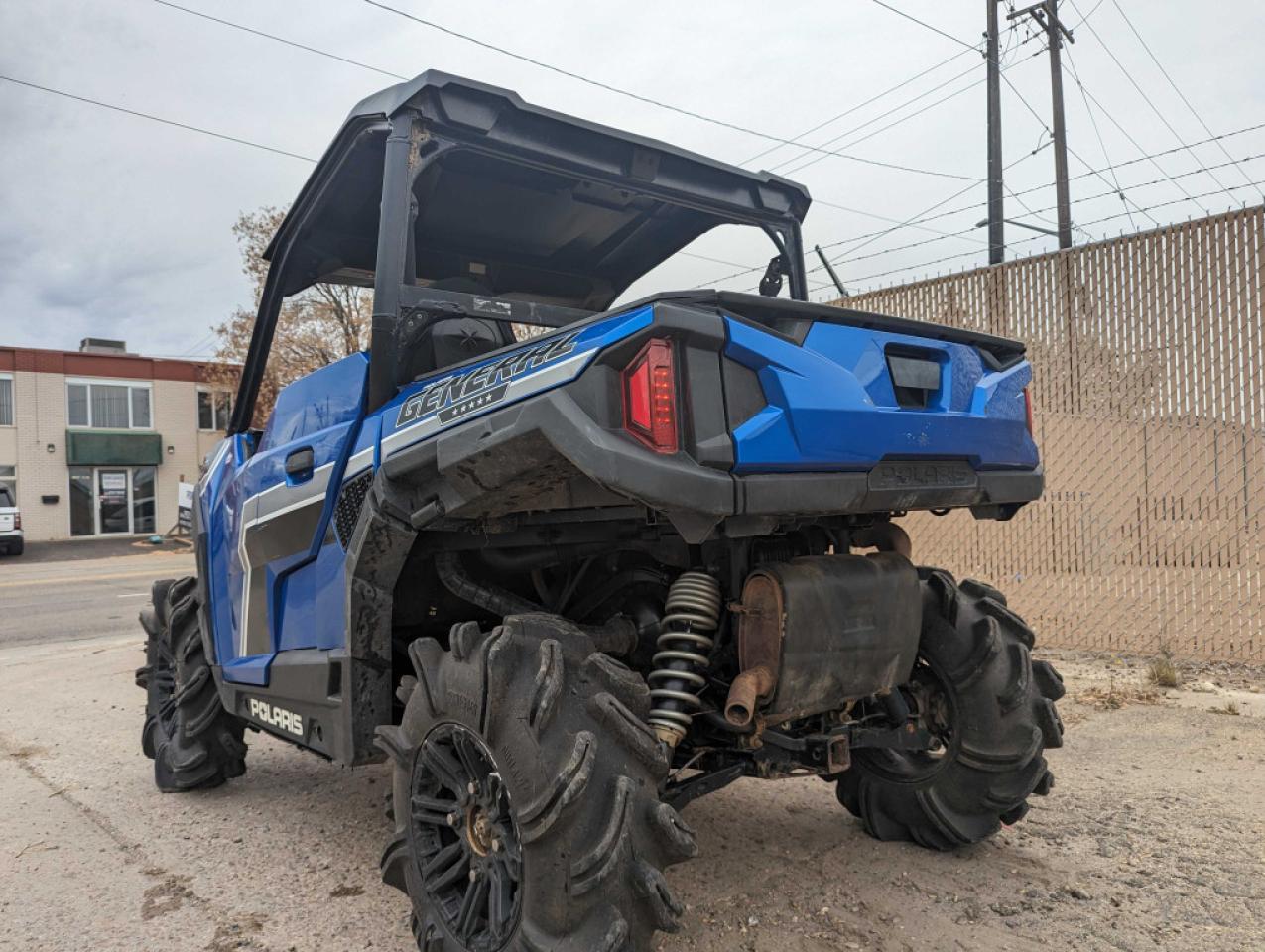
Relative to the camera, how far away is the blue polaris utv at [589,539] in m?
2.32

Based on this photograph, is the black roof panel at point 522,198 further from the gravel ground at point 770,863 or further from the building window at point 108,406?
the building window at point 108,406

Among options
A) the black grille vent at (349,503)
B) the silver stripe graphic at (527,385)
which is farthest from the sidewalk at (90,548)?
the silver stripe graphic at (527,385)

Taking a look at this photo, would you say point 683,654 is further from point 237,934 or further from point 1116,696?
point 1116,696

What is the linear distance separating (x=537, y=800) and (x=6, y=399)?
1419 inches

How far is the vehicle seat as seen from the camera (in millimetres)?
3328

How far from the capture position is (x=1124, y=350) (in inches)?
278

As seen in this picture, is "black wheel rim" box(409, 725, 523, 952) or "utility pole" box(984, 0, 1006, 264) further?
"utility pole" box(984, 0, 1006, 264)

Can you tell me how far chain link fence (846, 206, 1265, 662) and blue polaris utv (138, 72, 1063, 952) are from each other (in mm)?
3811

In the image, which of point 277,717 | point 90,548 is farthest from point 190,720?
point 90,548

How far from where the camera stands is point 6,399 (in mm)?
31531

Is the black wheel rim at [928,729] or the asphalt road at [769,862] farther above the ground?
the black wheel rim at [928,729]

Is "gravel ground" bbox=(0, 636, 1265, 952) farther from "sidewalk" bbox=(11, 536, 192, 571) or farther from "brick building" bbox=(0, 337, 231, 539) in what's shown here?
"brick building" bbox=(0, 337, 231, 539)

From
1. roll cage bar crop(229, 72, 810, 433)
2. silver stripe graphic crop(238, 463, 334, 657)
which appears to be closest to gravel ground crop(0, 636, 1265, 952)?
silver stripe graphic crop(238, 463, 334, 657)

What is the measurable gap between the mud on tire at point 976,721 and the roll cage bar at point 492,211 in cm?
164
